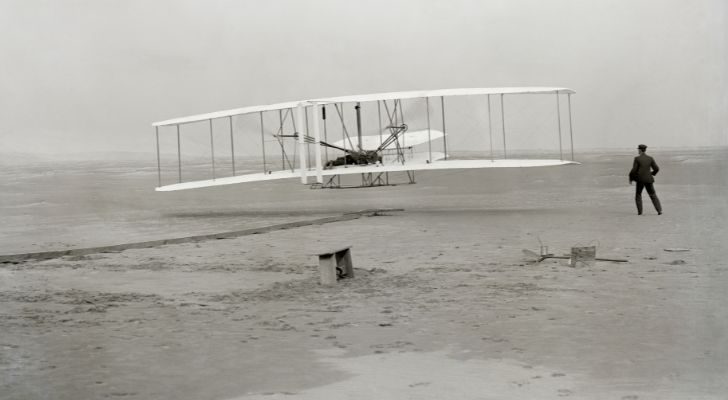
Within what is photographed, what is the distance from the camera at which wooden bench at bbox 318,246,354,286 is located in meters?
9.25

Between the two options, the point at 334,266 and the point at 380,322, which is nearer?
the point at 380,322

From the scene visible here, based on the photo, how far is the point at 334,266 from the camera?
369 inches

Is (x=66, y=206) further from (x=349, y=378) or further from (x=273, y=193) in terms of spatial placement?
(x=349, y=378)

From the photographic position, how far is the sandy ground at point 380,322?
559cm

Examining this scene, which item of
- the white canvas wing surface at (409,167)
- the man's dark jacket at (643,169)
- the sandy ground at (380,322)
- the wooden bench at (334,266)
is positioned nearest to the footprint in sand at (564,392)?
the sandy ground at (380,322)

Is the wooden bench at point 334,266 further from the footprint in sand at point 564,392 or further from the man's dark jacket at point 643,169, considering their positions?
the man's dark jacket at point 643,169

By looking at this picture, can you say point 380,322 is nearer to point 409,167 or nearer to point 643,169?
point 643,169

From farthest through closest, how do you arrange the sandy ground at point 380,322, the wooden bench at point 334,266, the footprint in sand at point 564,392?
1. the wooden bench at point 334,266
2. the sandy ground at point 380,322
3. the footprint in sand at point 564,392

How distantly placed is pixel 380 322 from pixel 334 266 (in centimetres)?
210

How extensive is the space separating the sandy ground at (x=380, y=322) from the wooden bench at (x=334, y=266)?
170 millimetres

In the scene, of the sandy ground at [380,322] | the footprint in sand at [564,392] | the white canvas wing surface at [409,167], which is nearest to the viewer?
the footprint in sand at [564,392]

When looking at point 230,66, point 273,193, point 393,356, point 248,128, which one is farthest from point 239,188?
point 393,356

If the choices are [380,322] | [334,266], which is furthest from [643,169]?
[380,322]

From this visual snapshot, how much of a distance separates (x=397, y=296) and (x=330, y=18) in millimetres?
20718
